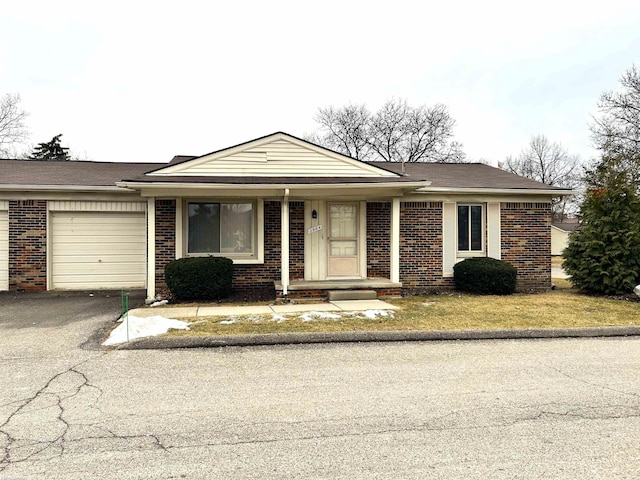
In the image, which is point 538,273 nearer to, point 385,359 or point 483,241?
point 483,241

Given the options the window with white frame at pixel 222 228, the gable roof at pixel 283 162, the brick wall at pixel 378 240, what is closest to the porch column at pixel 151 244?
the window with white frame at pixel 222 228

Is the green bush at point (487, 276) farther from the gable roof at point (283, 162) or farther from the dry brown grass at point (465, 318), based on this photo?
the gable roof at point (283, 162)

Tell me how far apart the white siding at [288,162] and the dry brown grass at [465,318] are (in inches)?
131

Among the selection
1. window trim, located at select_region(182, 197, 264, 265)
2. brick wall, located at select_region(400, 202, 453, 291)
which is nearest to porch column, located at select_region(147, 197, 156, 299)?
window trim, located at select_region(182, 197, 264, 265)

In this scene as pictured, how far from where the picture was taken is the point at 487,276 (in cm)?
1142

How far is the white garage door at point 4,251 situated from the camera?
37.7 ft

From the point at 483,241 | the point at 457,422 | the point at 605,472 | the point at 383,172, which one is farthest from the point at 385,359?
the point at 483,241

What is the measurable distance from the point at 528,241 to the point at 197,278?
8675 mm

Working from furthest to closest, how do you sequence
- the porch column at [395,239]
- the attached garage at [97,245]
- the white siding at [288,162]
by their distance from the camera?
the attached garage at [97,245]
the white siding at [288,162]
the porch column at [395,239]

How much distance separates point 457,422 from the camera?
389 centimetres

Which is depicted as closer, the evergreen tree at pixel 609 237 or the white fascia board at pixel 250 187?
the white fascia board at pixel 250 187

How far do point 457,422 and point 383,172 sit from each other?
794 cm

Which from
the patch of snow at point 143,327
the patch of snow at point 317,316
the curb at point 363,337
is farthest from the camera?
the patch of snow at point 317,316

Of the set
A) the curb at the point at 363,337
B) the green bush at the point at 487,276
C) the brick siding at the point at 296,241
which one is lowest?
the curb at the point at 363,337
